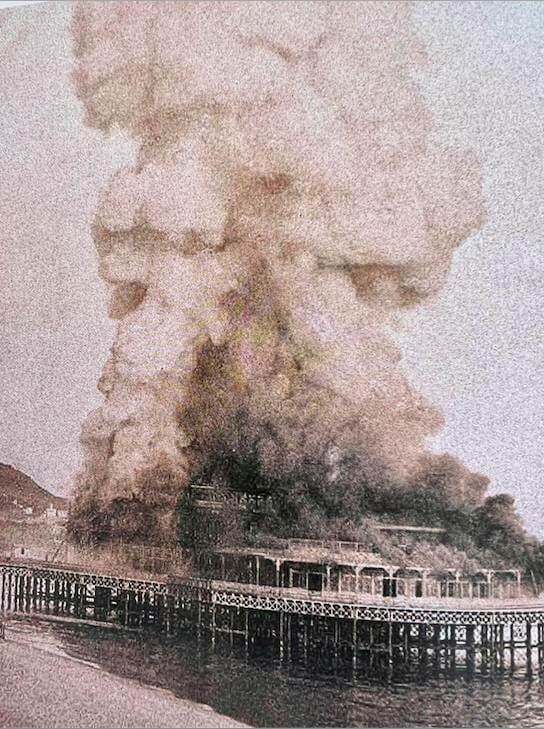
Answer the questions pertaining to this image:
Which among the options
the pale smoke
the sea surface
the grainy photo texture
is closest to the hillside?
the grainy photo texture

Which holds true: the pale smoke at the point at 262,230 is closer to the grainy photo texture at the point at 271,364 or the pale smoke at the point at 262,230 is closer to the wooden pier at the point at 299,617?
the grainy photo texture at the point at 271,364

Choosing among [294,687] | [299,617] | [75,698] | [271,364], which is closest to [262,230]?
[271,364]

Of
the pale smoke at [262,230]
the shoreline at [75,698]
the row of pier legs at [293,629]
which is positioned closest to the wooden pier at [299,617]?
the row of pier legs at [293,629]

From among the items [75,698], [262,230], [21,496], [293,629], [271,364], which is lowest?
[75,698]

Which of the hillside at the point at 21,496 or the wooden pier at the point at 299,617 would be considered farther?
the hillside at the point at 21,496

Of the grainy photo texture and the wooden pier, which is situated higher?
the grainy photo texture

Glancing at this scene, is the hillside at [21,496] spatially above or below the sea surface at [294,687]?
above

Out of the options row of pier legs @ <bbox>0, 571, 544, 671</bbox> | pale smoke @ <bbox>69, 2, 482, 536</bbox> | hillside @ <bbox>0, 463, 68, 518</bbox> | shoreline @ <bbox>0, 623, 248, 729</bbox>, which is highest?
pale smoke @ <bbox>69, 2, 482, 536</bbox>

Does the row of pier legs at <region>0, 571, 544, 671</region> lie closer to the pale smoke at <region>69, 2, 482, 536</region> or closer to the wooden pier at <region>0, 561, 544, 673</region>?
the wooden pier at <region>0, 561, 544, 673</region>

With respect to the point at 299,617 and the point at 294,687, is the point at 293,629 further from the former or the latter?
the point at 294,687
